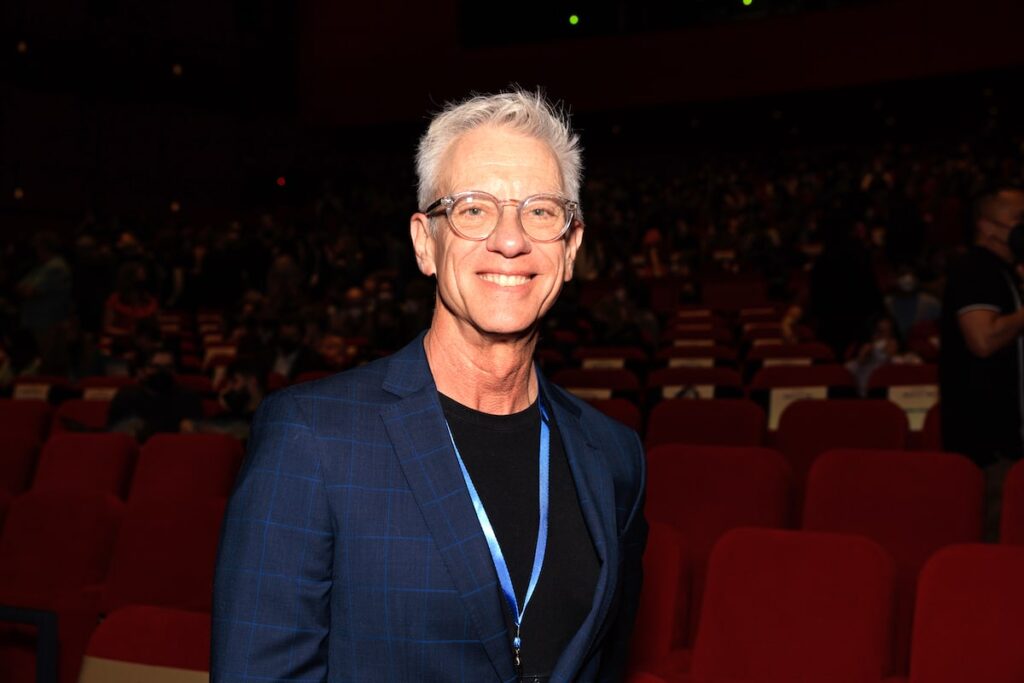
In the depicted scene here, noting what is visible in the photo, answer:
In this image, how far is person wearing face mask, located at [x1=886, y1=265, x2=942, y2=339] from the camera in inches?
318

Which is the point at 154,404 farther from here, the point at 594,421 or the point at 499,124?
the point at 499,124

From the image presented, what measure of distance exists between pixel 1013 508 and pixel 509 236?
7.76 ft

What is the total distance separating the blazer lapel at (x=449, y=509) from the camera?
1.29 meters

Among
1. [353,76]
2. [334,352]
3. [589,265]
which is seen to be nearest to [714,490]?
[334,352]

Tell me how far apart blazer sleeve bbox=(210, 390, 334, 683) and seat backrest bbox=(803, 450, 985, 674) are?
232 cm

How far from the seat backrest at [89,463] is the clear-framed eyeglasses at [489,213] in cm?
346

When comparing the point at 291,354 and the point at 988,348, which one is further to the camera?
the point at 291,354

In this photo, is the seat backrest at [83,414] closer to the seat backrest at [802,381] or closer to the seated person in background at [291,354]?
the seated person in background at [291,354]

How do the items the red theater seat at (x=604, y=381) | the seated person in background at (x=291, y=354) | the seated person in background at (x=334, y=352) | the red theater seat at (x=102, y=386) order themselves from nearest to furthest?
1. the red theater seat at (x=102, y=386)
2. the red theater seat at (x=604, y=381)
3. the seated person in background at (x=291, y=354)
4. the seated person in background at (x=334, y=352)

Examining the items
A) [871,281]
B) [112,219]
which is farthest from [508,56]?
[871,281]

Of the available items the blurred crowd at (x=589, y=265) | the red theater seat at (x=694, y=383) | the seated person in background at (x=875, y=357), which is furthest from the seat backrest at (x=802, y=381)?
the blurred crowd at (x=589, y=265)

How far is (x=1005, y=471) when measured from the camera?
3346 millimetres

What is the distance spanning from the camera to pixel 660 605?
271 centimetres

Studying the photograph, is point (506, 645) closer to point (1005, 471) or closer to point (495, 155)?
point (495, 155)
